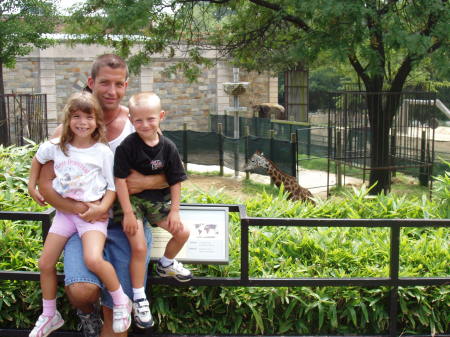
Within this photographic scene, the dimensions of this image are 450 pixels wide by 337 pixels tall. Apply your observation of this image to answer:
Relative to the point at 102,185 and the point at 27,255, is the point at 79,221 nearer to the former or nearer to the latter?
the point at 102,185

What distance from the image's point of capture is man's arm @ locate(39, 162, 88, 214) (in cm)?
323

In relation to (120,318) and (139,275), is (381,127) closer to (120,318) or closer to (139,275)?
(139,275)

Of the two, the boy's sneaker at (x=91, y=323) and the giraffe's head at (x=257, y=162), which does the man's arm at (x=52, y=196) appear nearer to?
the boy's sneaker at (x=91, y=323)

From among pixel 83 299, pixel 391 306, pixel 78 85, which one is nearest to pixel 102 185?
pixel 83 299

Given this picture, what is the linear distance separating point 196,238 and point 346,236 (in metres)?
1.24

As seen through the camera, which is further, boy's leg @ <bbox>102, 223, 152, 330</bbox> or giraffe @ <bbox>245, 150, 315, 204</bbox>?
giraffe @ <bbox>245, 150, 315, 204</bbox>

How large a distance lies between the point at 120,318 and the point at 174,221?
1.95 ft

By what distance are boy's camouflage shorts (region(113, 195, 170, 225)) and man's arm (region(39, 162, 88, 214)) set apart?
220 millimetres

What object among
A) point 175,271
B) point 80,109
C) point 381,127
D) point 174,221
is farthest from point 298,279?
point 381,127

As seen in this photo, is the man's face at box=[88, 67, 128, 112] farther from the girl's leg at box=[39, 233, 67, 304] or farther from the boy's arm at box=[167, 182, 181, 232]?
the girl's leg at box=[39, 233, 67, 304]

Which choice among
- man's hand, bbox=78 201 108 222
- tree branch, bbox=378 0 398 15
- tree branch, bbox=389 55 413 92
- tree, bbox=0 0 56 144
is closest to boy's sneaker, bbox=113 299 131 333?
man's hand, bbox=78 201 108 222

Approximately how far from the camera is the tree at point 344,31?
9766 millimetres

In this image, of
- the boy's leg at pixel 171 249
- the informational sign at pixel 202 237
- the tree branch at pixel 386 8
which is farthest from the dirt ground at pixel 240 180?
the boy's leg at pixel 171 249

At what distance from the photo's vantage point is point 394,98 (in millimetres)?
13148
